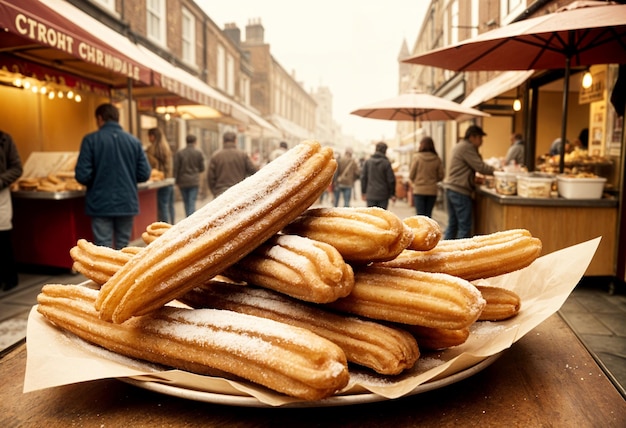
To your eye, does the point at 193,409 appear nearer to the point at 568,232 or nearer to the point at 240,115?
the point at 568,232

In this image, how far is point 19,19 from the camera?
3.98m

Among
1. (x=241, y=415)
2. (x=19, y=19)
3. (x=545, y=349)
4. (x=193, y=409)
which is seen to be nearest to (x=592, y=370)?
(x=545, y=349)

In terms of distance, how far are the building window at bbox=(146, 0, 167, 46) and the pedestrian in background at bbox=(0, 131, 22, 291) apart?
10293 millimetres

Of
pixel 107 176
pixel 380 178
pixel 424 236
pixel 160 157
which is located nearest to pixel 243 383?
pixel 424 236

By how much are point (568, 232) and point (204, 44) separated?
1744cm

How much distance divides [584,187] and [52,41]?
19.1 feet

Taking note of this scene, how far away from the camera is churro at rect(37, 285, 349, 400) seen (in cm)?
90

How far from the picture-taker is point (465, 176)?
7.05m

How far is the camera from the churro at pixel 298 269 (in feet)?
3.28

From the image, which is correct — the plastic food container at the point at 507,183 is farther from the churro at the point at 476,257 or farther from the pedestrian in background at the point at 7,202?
the pedestrian in background at the point at 7,202

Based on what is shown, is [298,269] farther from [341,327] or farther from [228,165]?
[228,165]

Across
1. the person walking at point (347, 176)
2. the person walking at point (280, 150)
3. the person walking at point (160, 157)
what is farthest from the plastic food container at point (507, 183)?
the person walking at point (347, 176)

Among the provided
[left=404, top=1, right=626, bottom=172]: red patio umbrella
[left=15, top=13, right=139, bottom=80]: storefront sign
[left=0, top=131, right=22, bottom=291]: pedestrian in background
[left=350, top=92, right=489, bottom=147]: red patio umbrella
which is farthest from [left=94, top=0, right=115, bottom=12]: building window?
[left=404, top=1, right=626, bottom=172]: red patio umbrella

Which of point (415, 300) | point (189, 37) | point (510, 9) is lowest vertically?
point (415, 300)
